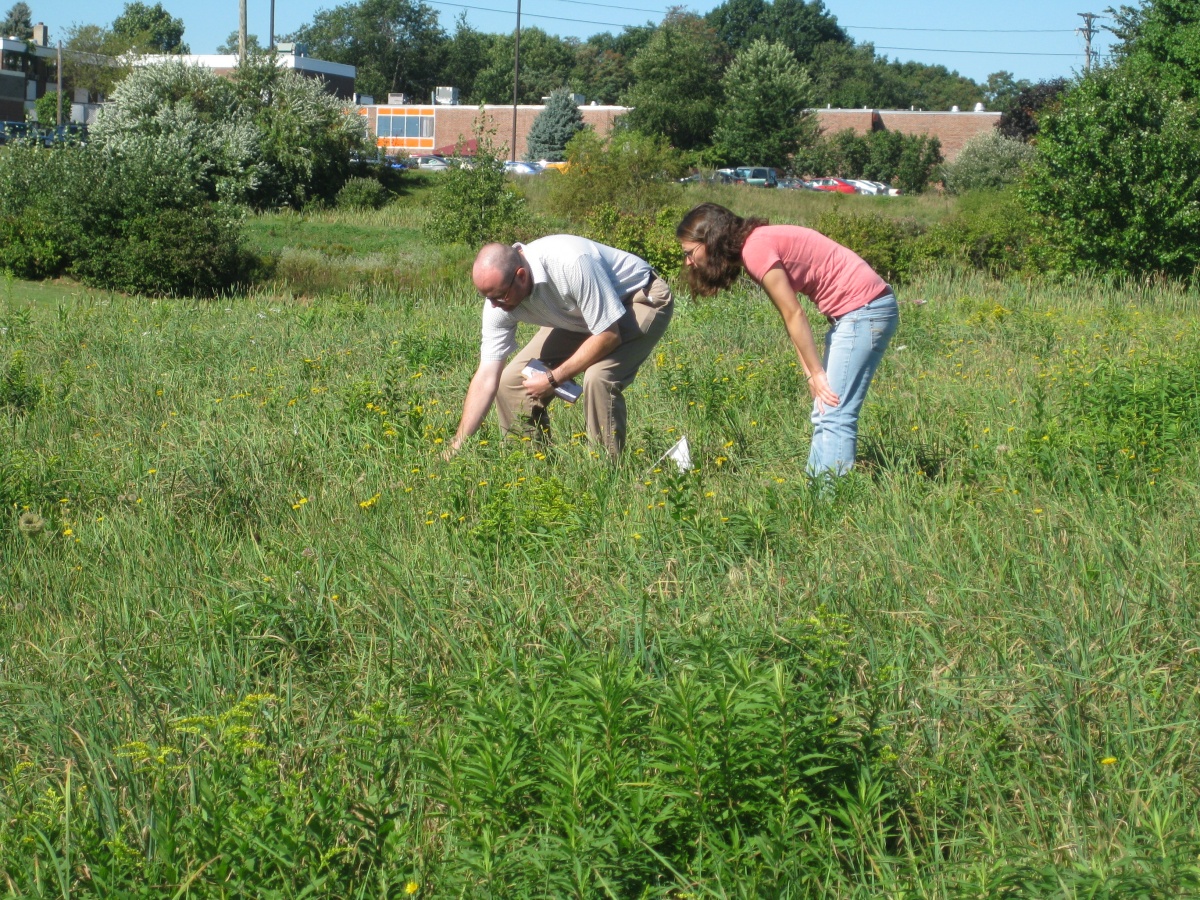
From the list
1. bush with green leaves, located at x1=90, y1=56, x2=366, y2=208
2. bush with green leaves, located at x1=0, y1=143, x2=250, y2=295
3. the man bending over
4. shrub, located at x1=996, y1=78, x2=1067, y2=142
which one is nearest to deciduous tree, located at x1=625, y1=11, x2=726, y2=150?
shrub, located at x1=996, y1=78, x2=1067, y2=142

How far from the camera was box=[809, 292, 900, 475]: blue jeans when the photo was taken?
529cm

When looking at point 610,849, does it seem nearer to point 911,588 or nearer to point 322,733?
point 322,733

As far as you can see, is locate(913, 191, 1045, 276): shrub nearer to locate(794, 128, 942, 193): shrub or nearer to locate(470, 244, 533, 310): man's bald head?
locate(470, 244, 533, 310): man's bald head

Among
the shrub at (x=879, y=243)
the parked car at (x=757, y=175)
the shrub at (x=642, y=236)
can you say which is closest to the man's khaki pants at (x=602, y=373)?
the shrub at (x=879, y=243)

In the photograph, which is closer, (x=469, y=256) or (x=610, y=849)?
(x=610, y=849)

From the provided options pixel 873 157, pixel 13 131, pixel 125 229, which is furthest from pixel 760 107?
pixel 125 229

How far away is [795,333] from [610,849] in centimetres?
324


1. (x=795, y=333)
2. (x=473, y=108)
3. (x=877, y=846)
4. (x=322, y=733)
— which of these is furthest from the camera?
(x=473, y=108)

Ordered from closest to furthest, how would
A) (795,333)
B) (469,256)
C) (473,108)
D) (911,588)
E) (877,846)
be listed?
1. (877,846)
2. (911,588)
3. (795,333)
4. (469,256)
5. (473,108)

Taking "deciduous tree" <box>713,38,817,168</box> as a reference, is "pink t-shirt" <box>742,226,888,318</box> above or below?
below

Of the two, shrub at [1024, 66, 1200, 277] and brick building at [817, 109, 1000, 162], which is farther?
brick building at [817, 109, 1000, 162]

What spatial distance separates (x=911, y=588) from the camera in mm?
3850

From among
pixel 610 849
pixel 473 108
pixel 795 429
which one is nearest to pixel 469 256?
pixel 795 429

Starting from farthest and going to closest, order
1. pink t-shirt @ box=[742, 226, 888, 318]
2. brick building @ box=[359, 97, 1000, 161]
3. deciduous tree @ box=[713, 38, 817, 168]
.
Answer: brick building @ box=[359, 97, 1000, 161]
deciduous tree @ box=[713, 38, 817, 168]
pink t-shirt @ box=[742, 226, 888, 318]
